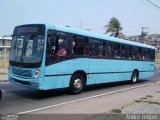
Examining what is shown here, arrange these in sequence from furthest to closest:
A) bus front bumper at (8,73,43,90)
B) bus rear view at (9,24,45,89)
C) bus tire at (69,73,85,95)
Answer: bus tire at (69,73,85,95)
bus rear view at (9,24,45,89)
bus front bumper at (8,73,43,90)

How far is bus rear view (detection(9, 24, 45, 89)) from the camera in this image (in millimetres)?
11781

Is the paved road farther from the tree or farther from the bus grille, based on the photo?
the tree

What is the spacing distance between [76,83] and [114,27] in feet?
141

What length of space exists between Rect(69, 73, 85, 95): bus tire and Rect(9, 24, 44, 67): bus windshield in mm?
2216

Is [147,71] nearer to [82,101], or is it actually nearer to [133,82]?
[133,82]

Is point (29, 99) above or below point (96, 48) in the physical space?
below

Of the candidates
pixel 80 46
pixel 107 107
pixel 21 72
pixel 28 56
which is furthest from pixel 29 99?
pixel 80 46

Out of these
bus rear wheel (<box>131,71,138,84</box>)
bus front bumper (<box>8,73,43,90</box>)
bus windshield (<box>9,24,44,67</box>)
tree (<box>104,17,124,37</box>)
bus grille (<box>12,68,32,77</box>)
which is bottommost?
bus rear wheel (<box>131,71,138,84</box>)

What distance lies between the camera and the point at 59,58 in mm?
12555

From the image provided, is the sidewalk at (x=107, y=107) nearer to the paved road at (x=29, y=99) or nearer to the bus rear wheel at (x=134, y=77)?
the paved road at (x=29, y=99)

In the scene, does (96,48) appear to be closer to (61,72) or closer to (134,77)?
(61,72)

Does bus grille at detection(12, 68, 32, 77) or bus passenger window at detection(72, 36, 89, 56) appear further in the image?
bus passenger window at detection(72, 36, 89, 56)

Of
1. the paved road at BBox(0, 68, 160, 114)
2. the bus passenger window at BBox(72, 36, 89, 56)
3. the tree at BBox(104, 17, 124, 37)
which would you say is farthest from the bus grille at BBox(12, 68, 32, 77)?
the tree at BBox(104, 17, 124, 37)

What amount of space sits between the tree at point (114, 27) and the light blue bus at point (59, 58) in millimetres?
39138
